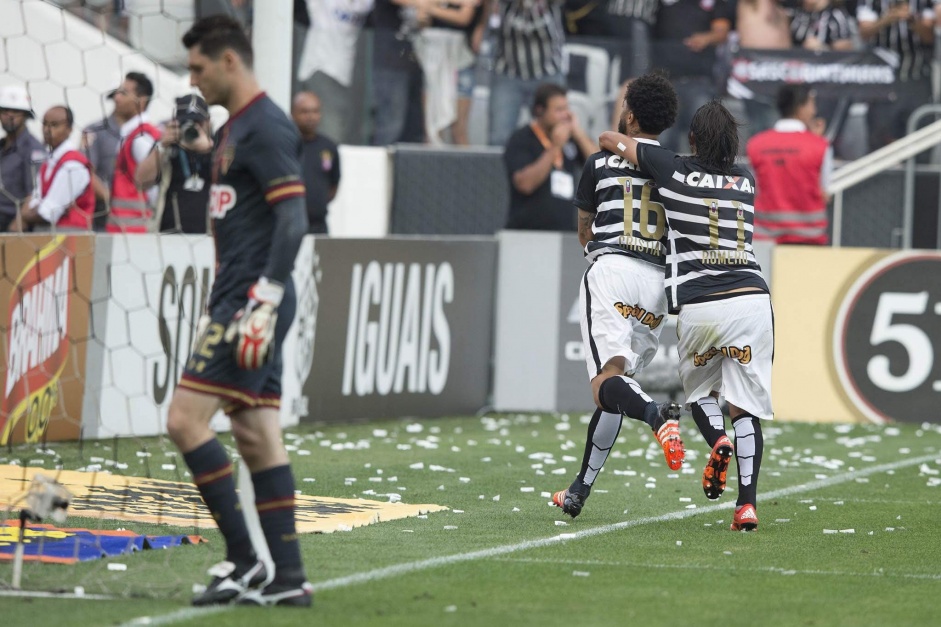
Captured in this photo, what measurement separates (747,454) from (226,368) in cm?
325

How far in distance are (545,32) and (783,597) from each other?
A: 1107 centimetres

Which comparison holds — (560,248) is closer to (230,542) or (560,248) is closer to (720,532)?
(720,532)

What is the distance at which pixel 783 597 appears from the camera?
5867mm

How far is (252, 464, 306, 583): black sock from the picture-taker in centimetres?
545

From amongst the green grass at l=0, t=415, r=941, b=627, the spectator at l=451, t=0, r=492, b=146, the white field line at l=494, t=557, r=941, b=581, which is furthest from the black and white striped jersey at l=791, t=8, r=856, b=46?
the white field line at l=494, t=557, r=941, b=581

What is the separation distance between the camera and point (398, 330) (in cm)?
1299

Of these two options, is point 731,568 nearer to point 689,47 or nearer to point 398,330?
point 398,330

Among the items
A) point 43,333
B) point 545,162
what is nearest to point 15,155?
point 43,333

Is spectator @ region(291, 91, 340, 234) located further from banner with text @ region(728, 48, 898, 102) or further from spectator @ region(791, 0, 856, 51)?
spectator @ region(791, 0, 856, 51)

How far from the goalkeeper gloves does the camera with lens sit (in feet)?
17.0

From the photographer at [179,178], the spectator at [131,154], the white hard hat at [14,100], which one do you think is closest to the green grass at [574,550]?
the photographer at [179,178]

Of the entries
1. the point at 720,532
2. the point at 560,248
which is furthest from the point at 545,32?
the point at 720,532

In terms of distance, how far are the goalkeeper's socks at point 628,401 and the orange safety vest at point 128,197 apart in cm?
453

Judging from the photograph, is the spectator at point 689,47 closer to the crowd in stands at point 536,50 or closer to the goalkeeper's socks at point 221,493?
the crowd in stands at point 536,50
